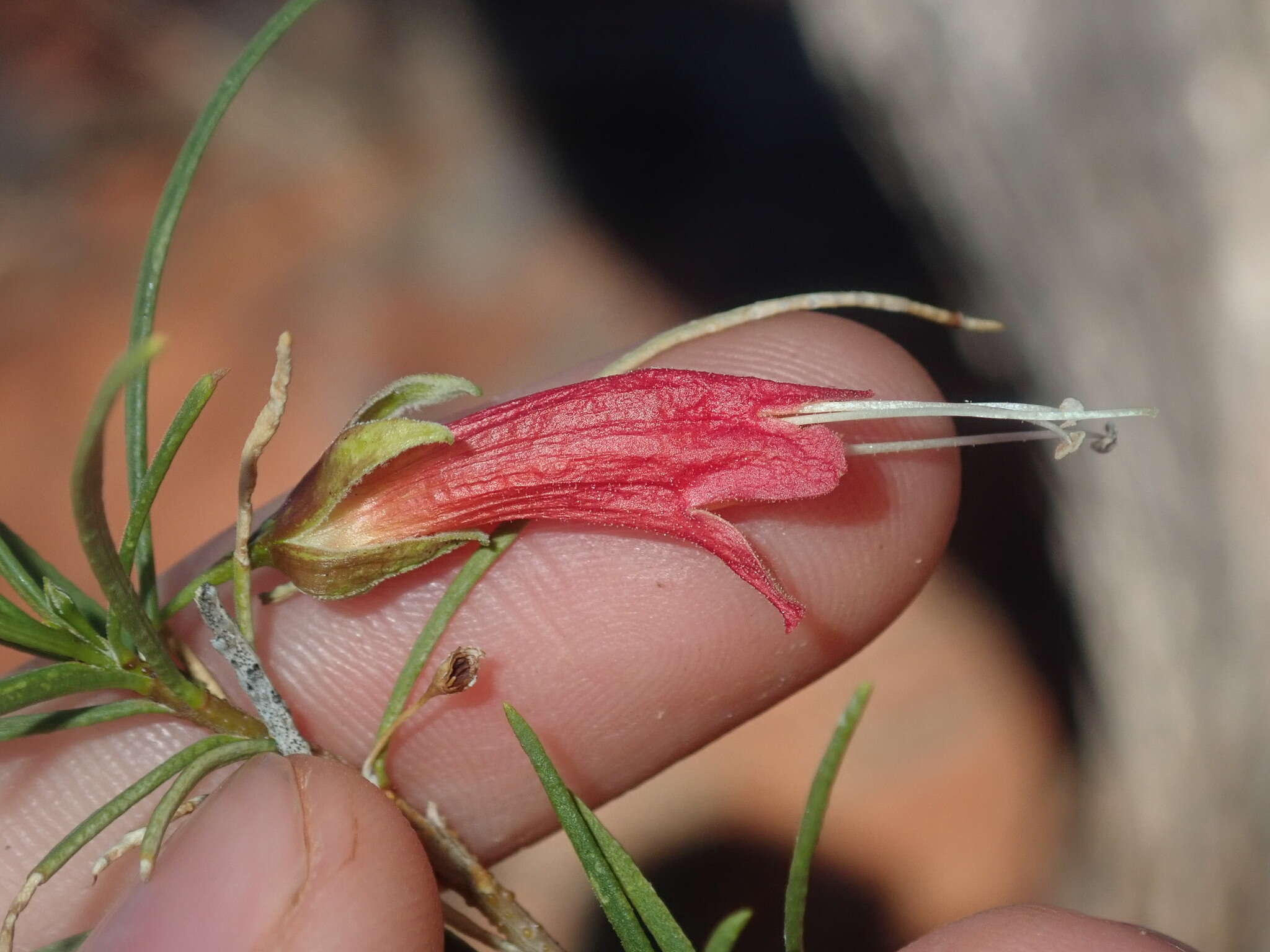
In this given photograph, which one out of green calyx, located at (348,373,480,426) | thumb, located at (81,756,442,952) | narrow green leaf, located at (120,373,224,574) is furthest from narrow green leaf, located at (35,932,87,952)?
green calyx, located at (348,373,480,426)

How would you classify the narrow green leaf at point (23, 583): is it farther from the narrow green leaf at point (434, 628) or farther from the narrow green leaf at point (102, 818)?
the narrow green leaf at point (434, 628)

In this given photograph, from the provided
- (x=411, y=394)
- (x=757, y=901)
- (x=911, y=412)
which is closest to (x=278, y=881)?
(x=411, y=394)

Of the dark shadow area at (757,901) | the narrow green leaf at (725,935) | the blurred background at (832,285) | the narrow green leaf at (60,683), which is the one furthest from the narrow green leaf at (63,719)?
the dark shadow area at (757,901)

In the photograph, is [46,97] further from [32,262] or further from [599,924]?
[599,924]

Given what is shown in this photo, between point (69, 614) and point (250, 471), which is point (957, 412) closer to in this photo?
point (250, 471)

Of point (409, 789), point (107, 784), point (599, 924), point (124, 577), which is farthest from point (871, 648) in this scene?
point (124, 577)

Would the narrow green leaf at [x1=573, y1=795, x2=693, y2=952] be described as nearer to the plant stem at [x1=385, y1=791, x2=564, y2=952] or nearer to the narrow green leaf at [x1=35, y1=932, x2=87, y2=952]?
the plant stem at [x1=385, y1=791, x2=564, y2=952]
